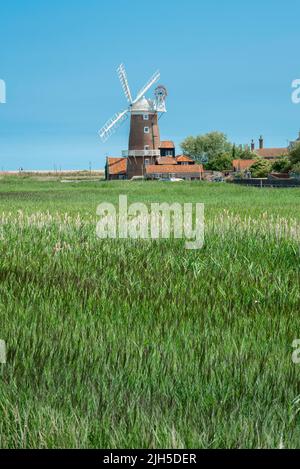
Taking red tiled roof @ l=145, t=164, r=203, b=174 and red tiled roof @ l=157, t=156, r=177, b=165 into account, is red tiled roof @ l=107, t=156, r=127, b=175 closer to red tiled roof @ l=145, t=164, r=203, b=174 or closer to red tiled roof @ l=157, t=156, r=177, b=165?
red tiled roof @ l=157, t=156, r=177, b=165

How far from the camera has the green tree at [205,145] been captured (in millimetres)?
125812

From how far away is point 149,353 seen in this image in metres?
4.52

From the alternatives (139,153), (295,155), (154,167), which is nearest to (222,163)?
(154,167)

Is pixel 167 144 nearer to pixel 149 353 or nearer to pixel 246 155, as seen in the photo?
pixel 246 155

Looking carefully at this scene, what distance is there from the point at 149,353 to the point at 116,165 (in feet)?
313

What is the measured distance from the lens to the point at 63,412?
3533mm

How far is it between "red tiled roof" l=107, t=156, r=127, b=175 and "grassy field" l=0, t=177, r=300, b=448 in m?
89.0

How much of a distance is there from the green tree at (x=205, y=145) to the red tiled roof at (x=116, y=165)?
29.5 metres

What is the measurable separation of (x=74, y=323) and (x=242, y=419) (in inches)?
98.6

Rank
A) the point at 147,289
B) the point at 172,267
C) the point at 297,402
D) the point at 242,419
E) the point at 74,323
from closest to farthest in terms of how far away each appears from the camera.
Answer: the point at 242,419 < the point at 297,402 < the point at 74,323 < the point at 147,289 < the point at 172,267

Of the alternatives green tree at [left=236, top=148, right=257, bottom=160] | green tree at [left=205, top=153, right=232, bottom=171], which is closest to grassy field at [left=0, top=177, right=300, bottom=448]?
green tree at [left=205, top=153, right=232, bottom=171]

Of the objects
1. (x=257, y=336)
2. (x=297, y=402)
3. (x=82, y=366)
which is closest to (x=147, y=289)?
(x=257, y=336)

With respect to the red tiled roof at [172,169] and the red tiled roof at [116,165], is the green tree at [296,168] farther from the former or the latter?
the red tiled roof at [116,165]
